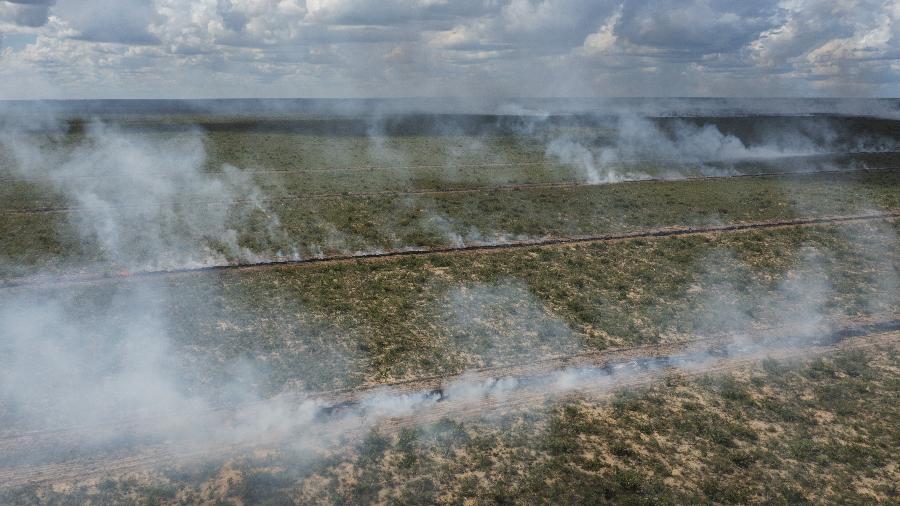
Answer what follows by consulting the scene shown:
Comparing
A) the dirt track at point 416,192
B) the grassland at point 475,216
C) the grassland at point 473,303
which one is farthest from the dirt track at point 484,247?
the dirt track at point 416,192

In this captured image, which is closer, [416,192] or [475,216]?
[475,216]

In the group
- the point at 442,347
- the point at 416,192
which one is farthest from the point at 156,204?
the point at 442,347

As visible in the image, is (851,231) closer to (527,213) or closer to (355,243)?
(527,213)

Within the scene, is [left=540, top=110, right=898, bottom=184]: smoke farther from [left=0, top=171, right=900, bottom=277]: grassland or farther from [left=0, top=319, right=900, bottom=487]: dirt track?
[left=0, top=319, right=900, bottom=487]: dirt track

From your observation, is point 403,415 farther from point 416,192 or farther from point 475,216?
point 416,192

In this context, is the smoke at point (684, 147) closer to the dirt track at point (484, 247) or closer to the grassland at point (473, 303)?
the dirt track at point (484, 247)

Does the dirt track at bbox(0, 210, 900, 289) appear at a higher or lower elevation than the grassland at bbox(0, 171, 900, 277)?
lower

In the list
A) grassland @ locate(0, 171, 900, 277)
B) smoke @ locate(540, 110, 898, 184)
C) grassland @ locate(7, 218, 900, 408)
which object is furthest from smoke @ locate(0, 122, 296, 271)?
smoke @ locate(540, 110, 898, 184)
